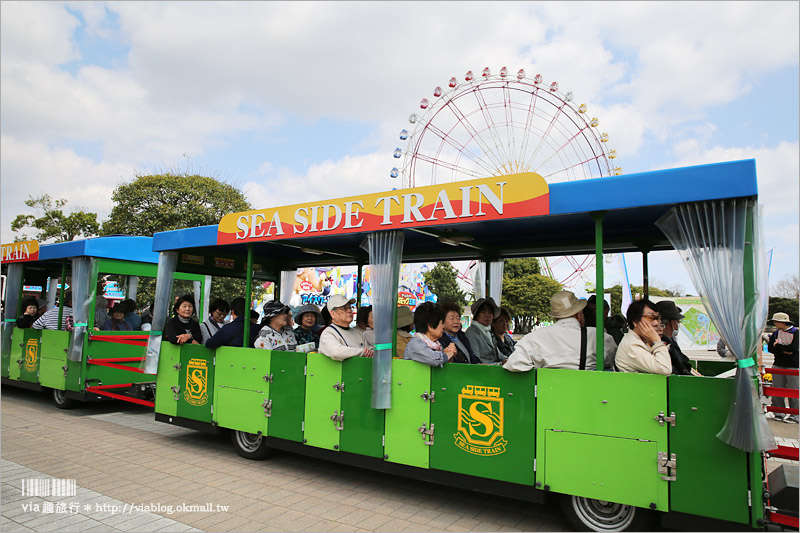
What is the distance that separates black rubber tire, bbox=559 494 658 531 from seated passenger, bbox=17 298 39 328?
9.74 m

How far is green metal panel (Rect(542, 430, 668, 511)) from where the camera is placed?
3.54m

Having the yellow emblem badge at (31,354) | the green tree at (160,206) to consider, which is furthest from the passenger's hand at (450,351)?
the green tree at (160,206)

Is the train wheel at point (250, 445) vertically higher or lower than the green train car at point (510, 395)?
lower

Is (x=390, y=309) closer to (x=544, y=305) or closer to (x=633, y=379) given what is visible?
(x=633, y=379)

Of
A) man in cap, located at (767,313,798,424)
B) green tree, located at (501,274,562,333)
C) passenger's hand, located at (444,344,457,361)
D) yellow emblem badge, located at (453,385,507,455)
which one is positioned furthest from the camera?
Answer: green tree, located at (501,274,562,333)

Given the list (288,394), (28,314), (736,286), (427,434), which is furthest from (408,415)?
(28,314)

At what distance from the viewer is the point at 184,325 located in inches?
277

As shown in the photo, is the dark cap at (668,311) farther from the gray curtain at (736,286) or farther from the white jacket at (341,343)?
the white jacket at (341,343)

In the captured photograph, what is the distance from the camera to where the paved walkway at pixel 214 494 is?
413 centimetres

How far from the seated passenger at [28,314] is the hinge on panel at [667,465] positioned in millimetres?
10396

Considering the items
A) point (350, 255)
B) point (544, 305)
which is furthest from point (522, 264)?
point (350, 255)

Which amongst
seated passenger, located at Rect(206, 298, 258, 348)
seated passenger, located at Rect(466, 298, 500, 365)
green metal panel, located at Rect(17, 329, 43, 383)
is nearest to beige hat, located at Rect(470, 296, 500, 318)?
seated passenger, located at Rect(466, 298, 500, 365)

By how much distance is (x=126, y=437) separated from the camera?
7004 millimetres

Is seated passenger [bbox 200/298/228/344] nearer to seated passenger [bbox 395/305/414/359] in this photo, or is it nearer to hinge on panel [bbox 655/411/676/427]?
seated passenger [bbox 395/305/414/359]
